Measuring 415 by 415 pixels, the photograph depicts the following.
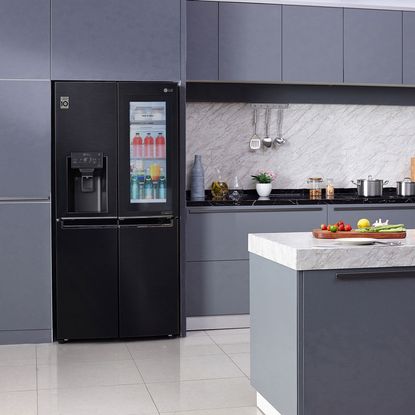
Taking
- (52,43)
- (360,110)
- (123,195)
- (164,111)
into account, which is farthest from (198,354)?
(360,110)

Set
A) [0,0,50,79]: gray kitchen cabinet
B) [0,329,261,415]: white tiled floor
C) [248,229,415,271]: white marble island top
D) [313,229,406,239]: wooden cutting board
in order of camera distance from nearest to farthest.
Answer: [248,229,415,271]: white marble island top → [313,229,406,239]: wooden cutting board → [0,329,261,415]: white tiled floor → [0,0,50,79]: gray kitchen cabinet

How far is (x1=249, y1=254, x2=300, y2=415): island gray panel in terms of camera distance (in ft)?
10.1

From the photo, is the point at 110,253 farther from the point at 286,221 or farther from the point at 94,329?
Answer: the point at 286,221

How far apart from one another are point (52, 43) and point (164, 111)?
848 millimetres

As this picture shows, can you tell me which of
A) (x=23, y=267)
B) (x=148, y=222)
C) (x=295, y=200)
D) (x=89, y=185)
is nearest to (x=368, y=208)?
(x=295, y=200)

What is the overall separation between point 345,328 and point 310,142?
3.37 m

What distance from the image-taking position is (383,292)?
312 centimetres

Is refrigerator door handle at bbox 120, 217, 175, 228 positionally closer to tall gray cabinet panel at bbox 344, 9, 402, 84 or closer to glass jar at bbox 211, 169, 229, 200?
glass jar at bbox 211, 169, 229, 200

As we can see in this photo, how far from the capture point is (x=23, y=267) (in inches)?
195

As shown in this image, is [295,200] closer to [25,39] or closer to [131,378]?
[131,378]

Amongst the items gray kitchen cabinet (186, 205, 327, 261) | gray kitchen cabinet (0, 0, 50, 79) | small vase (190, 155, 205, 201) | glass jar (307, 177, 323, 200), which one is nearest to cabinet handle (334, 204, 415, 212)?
gray kitchen cabinet (186, 205, 327, 261)

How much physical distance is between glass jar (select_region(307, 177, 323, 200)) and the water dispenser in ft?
6.03

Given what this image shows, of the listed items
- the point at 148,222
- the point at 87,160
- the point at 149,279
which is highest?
the point at 87,160

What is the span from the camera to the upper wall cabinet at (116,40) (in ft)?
16.2
